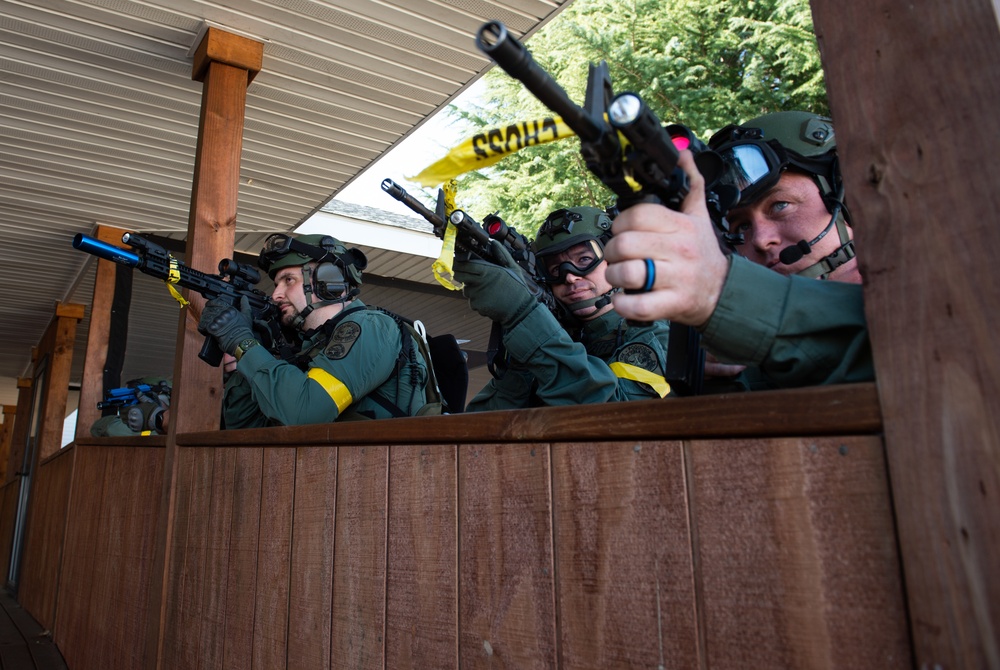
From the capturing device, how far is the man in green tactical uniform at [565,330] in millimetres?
2465

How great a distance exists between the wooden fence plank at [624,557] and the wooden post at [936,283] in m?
0.34

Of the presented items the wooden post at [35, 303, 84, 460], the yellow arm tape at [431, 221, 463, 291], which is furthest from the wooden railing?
the wooden post at [35, 303, 84, 460]

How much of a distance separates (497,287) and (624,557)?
131 cm

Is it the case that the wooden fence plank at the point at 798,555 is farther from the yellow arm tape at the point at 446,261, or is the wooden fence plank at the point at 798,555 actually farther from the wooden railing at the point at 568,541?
the yellow arm tape at the point at 446,261

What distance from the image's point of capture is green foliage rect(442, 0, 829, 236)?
1290cm

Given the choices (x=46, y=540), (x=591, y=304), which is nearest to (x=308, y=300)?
(x=591, y=304)

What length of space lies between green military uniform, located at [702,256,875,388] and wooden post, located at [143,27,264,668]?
110 inches

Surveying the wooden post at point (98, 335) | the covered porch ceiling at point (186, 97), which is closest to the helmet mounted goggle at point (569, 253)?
the covered porch ceiling at point (186, 97)

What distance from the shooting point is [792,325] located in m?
1.17

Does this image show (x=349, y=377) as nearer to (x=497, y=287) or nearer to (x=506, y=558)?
(x=497, y=287)

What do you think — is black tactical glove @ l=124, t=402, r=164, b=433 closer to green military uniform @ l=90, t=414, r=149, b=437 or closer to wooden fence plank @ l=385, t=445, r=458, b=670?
green military uniform @ l=90, t=414, r=149, b=437

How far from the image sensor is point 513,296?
247cm

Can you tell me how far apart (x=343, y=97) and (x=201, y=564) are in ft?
10.9

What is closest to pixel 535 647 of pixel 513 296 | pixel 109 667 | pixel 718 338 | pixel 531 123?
pixel 718 338
